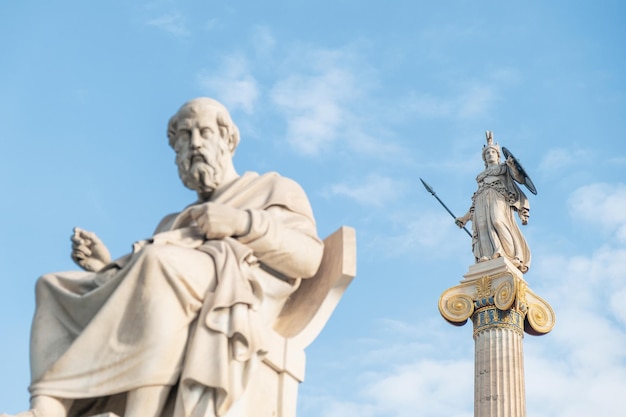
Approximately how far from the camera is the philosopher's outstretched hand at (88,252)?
19.5 feet

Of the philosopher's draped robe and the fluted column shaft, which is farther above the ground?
the fluted column shaft

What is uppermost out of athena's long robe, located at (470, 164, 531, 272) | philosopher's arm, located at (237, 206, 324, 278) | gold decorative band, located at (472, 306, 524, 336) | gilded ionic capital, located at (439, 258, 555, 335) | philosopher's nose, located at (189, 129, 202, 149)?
athena's long robe, located at (470, 164, 531, 272)

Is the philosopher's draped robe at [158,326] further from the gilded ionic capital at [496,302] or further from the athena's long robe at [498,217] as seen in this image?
the athena's long robe at [498,217]

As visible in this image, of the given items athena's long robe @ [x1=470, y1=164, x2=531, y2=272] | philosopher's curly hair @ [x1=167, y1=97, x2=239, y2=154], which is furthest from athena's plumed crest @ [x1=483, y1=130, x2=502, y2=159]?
philosopher's curly hair @ [x1=167, y1=97, x2=239, y2=154]

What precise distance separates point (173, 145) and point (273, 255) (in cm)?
86

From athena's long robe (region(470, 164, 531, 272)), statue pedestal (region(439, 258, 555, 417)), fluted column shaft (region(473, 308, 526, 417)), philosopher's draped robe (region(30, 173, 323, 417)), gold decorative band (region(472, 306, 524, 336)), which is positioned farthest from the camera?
athena's long robe (region(470, 164, 531, 272))

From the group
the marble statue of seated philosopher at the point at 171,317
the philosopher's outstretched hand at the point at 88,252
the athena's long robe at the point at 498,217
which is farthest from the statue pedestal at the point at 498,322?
the marble statue of seated philosopher at the point at 171,317

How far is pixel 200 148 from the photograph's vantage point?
233 inches

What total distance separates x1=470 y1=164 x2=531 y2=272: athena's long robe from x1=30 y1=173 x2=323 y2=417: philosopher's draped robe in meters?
16.6

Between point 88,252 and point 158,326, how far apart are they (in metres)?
0.94

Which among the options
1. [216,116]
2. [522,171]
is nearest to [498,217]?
[522,171]

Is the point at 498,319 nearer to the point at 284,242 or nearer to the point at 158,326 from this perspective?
the point at 284,242

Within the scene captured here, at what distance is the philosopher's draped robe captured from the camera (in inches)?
203

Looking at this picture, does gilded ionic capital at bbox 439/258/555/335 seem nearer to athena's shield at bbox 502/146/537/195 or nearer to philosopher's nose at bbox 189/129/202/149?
athena's shield at bbox 502/146/537/195
